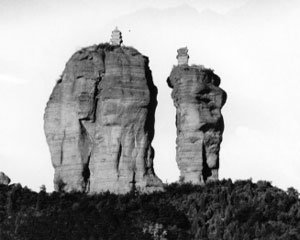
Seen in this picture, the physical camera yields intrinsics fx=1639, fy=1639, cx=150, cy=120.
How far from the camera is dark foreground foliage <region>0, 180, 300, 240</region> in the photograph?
88438mm

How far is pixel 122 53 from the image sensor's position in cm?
9725

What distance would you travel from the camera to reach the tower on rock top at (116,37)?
324 feet

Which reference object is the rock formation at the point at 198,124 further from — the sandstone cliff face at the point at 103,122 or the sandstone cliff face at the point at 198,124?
the sandstone cliff face at the point at 103,122

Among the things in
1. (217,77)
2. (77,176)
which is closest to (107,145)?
(77,176)

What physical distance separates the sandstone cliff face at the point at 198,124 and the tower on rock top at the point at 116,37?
4.21m

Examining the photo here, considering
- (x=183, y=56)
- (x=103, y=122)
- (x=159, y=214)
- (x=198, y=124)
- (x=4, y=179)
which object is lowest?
(x=159, y=214)

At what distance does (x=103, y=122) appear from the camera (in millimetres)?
95125

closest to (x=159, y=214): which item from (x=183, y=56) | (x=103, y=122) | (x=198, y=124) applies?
(x=103, y=122)

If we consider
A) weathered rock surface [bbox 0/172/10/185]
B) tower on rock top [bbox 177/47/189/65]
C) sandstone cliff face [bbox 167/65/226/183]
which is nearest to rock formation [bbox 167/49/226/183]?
sandstone cliff face [bbox 167/65/226/183]

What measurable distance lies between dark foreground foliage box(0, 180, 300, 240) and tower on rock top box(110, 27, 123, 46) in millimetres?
9705

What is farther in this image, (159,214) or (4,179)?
(4,179)

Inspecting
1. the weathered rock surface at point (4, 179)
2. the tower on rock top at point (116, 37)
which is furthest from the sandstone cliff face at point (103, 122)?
the weathered rock surface at point (4, 179)

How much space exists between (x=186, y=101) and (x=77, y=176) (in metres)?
7.87

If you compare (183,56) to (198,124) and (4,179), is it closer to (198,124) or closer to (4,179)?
(198,124)
